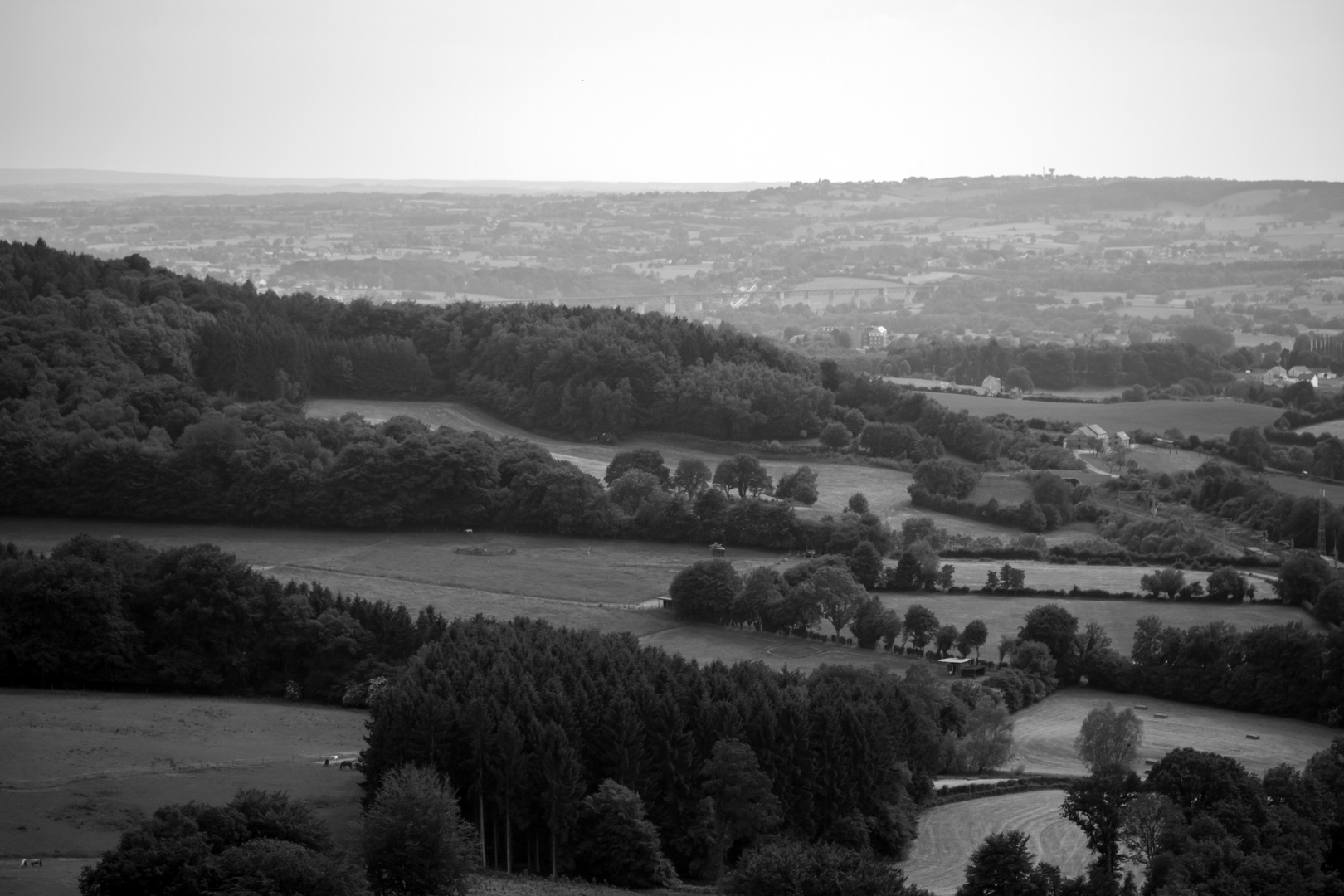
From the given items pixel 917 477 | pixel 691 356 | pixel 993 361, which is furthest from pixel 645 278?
pixel 917 477

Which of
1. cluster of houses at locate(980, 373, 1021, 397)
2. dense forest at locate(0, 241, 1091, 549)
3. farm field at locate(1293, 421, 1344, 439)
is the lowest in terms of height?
cluster of houses at locate(980, 373, 1021, 397)

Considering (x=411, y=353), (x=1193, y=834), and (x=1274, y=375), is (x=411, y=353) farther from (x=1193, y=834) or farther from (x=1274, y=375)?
(x=1193, y=834)

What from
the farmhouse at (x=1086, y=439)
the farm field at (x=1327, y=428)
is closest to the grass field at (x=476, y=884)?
the farmhouse at (x=1086, y=439)

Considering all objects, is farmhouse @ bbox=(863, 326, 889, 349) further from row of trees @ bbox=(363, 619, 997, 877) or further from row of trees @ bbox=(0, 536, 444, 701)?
row of trees @ bbox=(363, 619, 997, 877)

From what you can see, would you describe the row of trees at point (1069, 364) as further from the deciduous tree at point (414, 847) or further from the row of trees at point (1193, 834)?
the deciduous tree at point (414, 847)

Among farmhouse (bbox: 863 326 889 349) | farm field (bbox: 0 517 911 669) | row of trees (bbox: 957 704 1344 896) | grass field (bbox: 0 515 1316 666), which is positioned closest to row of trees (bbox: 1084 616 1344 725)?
grass field (bbox: 0 515 1316 666)

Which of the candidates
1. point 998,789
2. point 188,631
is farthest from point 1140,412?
point 188,631
